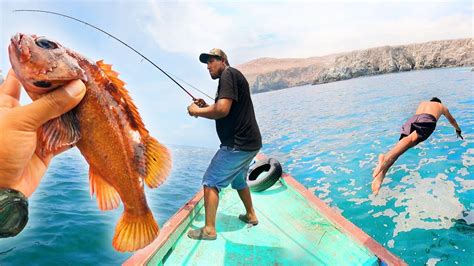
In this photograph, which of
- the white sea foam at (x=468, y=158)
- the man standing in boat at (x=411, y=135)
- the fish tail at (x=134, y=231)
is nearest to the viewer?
the fish tail at (x=134, y=231)

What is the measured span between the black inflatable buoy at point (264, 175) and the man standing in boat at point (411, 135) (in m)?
2.92

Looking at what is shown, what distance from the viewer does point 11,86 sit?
202 cm

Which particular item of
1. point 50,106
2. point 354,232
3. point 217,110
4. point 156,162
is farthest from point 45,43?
point 354,232

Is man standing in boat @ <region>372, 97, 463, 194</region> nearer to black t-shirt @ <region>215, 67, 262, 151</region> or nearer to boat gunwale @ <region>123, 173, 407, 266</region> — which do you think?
boat gunwale @ <region>123, 173, 407, 266</region>

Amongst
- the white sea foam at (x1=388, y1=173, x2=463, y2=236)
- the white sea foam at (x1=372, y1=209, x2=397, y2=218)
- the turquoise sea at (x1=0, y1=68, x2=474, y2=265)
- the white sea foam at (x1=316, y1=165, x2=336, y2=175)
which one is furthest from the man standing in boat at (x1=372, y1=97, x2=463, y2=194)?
the white sea foam at (x1=316, y1=165, x2=336, y2=175)

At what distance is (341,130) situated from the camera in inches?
795

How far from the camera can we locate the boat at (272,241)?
437 cm

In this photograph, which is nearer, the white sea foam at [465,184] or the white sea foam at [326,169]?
the white sea foam at [465,184]

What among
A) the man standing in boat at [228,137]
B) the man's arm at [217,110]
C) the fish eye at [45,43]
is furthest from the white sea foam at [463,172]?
the fish eye at [45,43]

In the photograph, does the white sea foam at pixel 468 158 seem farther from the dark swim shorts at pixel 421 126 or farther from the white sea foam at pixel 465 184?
the dark swim shorts at pixel 421 126

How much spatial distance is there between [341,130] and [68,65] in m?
19.9

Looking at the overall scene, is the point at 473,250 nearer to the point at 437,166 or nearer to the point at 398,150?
the point at 398,150

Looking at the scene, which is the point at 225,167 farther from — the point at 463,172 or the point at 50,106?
the point at 463,172

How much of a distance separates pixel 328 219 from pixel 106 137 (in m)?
4.38
